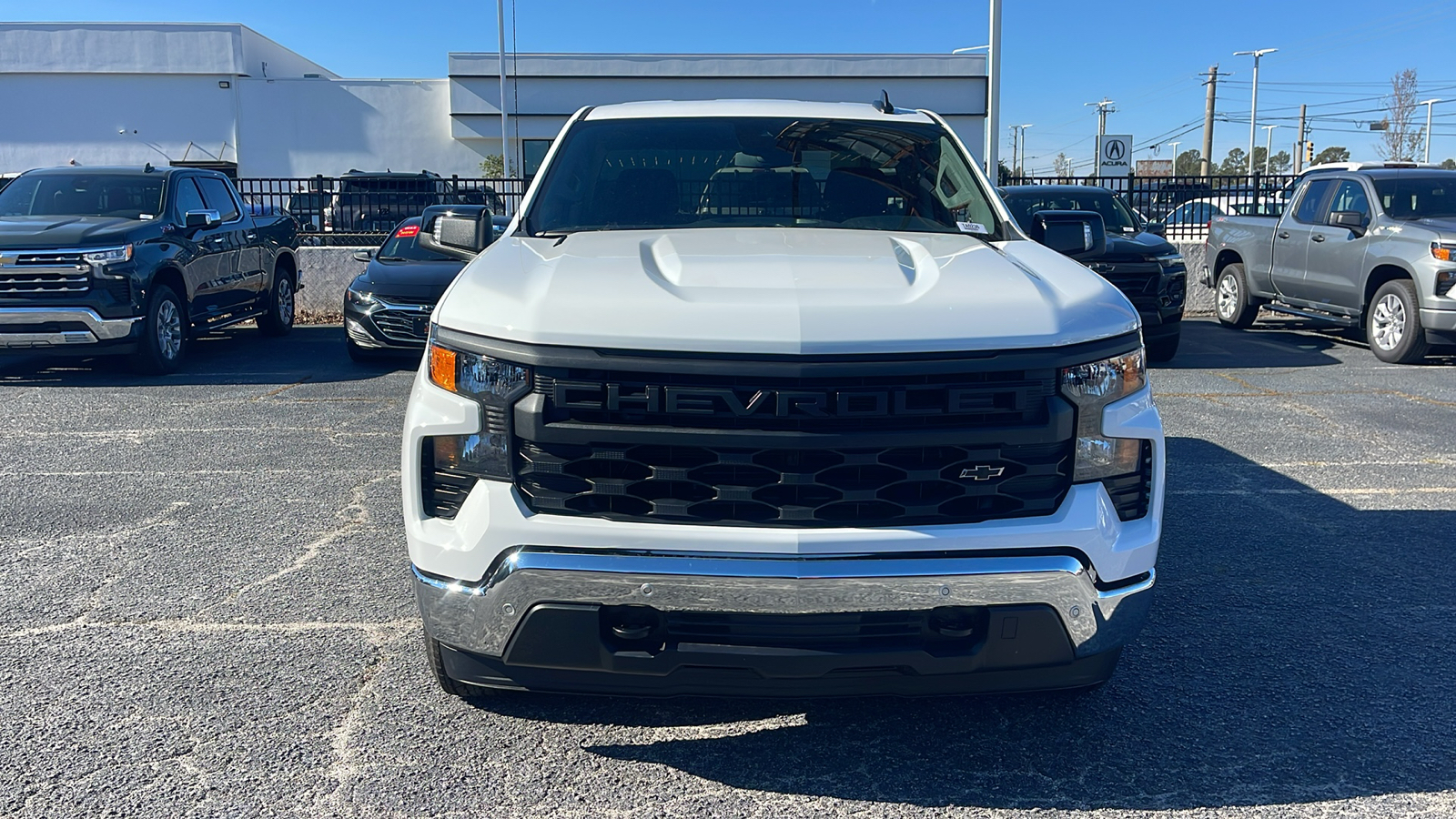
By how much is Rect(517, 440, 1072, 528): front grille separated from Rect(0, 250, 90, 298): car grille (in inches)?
318

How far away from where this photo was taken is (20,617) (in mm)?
4012

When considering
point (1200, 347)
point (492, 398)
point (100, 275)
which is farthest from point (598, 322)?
point (1200, 347)

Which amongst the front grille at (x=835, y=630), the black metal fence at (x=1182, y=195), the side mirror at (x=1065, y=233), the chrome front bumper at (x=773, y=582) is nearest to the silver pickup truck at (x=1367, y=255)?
the black metal fence at (x=1182, y=195)

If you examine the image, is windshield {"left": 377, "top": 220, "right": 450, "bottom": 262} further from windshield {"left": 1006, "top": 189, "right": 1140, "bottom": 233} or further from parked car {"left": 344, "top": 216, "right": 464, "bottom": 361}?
windshield {"left": 1006, "top": 189, "right": 1140, "bottom": 233}

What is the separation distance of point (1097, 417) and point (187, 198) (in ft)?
33.0

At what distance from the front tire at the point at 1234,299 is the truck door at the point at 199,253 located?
1097 centimetres

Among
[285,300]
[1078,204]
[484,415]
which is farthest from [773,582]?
[285,300]

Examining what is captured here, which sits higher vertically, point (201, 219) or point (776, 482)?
point (201, 219)

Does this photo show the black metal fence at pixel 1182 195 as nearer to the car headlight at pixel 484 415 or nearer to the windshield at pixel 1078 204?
the windshield at pixel 1078 204

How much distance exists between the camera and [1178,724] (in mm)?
3225

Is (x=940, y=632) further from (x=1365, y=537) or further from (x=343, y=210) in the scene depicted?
Result: (x=343, y=210)

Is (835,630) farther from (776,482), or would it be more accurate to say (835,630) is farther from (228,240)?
(228,240)

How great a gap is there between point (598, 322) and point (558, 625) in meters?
0.71

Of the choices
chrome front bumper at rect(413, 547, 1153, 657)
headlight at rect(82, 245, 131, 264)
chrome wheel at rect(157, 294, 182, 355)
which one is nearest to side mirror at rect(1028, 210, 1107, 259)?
chrome front bumper at rect(413, 547, 1153, 657)
